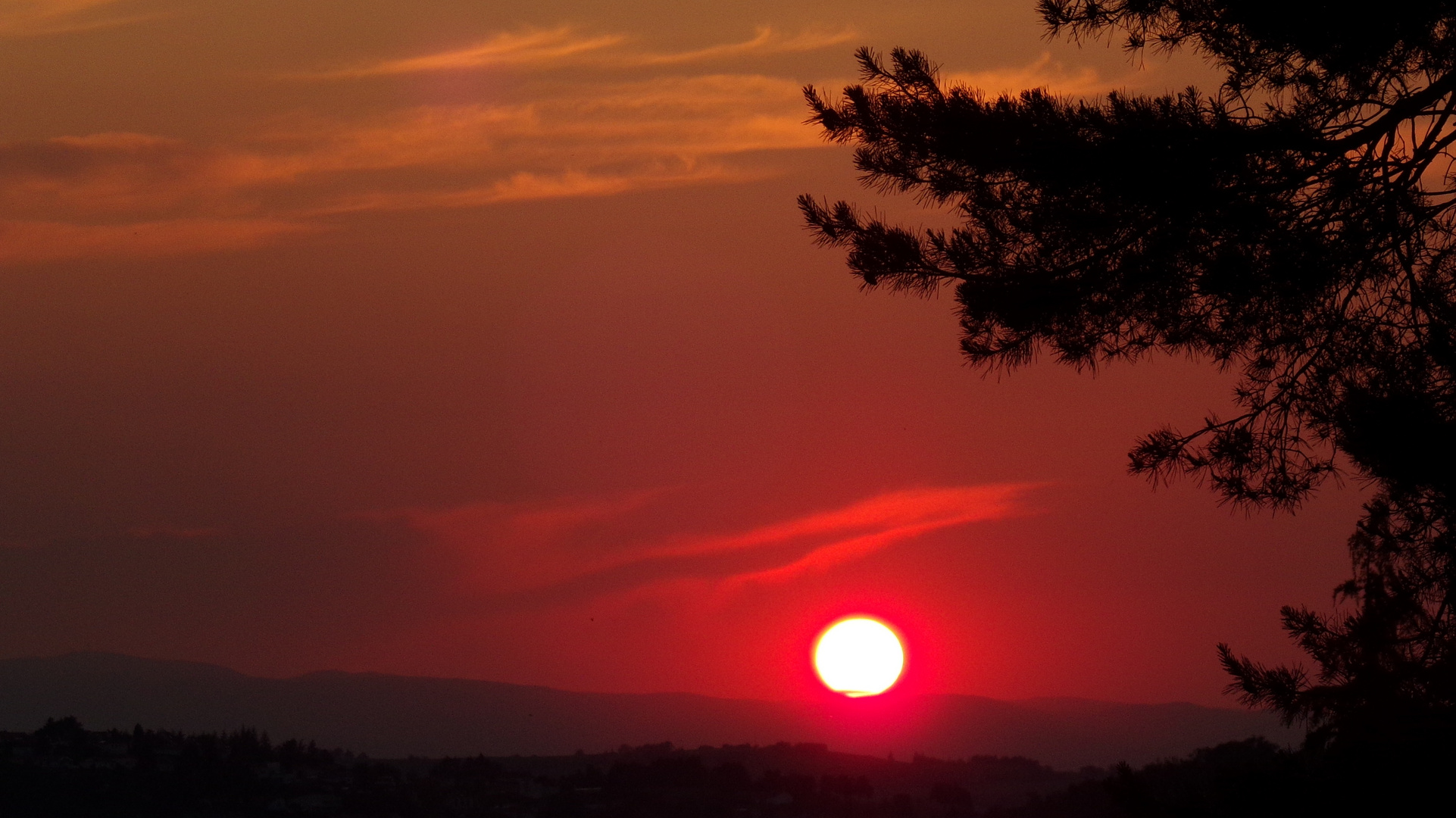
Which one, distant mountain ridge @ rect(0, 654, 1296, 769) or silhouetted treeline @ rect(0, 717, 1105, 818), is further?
distant mountain ridge @ rect(0, 654, 1296, 769)

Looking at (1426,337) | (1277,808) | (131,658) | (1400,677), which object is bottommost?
(1277,808)

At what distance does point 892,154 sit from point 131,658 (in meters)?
87.2

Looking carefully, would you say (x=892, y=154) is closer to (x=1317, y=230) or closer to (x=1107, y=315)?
(x=1107, y=315)

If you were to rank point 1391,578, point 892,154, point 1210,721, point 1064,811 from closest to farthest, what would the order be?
point 1391,578
point 892,154
point 1064,811
point 1210,721

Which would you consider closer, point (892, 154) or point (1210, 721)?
point (892, 154)

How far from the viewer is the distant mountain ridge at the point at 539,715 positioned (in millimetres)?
71875

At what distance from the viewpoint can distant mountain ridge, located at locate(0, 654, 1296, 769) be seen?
236ft

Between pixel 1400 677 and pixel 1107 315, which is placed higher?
pixel 1107 315

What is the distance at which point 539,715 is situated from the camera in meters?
79.6

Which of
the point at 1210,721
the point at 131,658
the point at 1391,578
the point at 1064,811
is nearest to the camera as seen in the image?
the point at 1391,578

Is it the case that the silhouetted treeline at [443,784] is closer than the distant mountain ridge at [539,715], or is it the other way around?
the silhouetted treeline at [443,784]

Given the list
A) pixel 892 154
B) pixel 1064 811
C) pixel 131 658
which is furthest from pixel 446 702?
pixel 892 154

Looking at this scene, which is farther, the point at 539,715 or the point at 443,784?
the point at 539,715

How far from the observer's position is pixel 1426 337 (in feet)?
26.9
